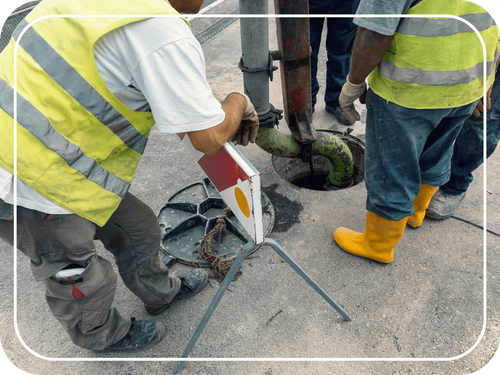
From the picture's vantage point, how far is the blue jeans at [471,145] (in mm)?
2246

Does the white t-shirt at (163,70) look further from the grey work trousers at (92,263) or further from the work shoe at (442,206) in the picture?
the work shoe at (442,206)

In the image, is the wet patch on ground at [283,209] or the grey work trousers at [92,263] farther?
the wet patch on ground at [283,209]

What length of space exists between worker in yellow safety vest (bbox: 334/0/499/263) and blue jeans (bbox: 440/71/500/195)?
1.14ft

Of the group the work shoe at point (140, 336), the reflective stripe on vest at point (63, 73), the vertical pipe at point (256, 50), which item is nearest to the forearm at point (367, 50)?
the vertical pipe at point (256, 50)

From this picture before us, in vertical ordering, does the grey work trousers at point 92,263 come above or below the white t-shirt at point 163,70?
below

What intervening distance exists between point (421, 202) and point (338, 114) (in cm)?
154

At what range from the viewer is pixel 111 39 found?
1.11 m

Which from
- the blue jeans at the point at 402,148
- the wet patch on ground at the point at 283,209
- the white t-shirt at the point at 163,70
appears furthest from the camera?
the wet patch on ground at the point at 283,209

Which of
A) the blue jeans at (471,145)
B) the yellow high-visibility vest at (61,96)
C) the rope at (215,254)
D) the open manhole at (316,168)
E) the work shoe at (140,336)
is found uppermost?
the yellow high-visibility vest at (61,96)

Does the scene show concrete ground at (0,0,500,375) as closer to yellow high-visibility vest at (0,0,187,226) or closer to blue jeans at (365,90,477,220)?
blue jeans at (365,90,477,220)

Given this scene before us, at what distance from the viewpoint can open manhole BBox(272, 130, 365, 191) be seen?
3.34m

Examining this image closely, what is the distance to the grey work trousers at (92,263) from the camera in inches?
54.2

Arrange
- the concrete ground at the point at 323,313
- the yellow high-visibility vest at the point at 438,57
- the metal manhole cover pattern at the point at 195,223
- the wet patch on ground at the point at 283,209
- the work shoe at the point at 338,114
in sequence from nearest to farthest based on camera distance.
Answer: the yellow high-visibility vest at the point at 438,57, the concrete ground at the point at 323,313, the metal manhole cover pattern at the point at 195,223, the wet patch on ground at the point at 283,209, the work shoe at the point at 338,114

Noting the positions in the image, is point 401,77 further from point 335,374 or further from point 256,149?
point 256,149
